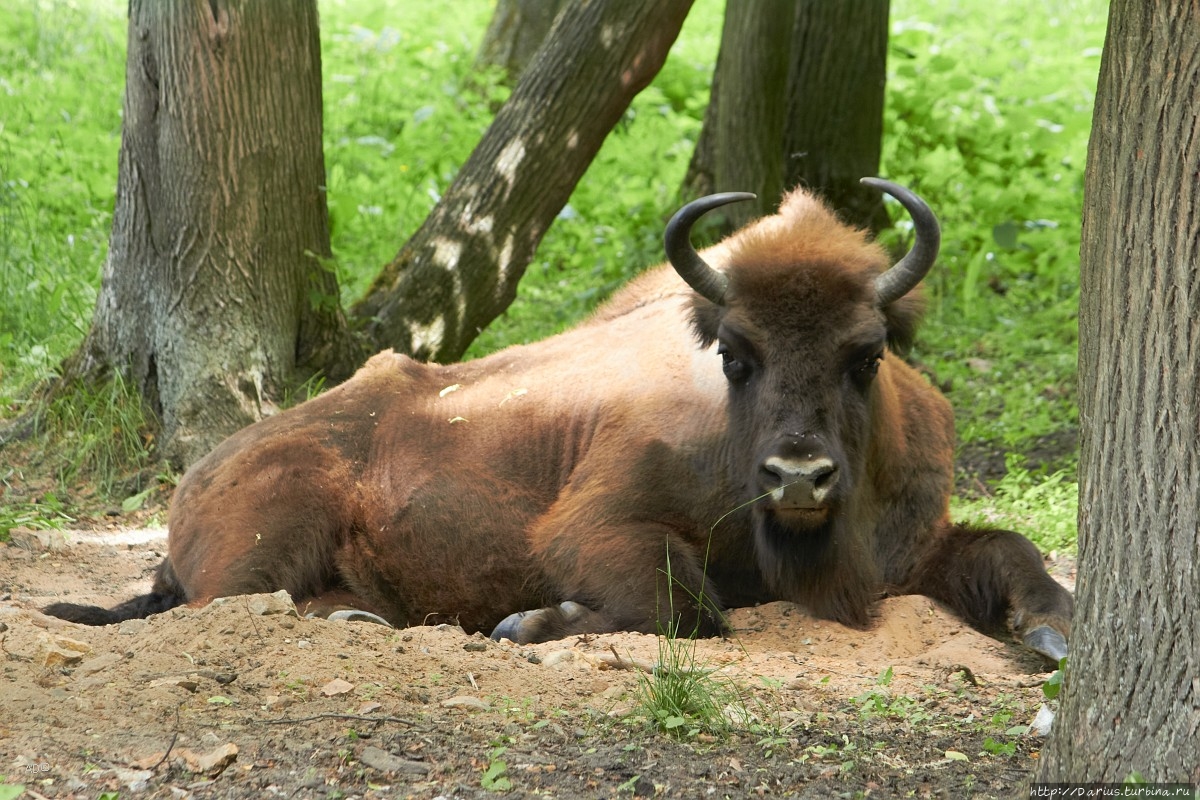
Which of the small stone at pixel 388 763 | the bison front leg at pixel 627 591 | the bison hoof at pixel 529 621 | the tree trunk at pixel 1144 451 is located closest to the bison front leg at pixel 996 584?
the bison front leg at pixel 627 591

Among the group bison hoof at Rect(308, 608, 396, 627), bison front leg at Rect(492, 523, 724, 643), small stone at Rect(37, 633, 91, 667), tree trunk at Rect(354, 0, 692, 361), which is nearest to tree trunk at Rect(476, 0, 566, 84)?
tree trunk at Rect(354, 0, 692, 361)

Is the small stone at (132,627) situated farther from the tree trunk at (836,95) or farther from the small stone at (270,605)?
the tree trunk at (836,95)

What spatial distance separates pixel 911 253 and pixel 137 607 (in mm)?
3855

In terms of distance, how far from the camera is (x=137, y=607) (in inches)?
232

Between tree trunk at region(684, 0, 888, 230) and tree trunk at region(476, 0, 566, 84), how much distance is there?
5072mm

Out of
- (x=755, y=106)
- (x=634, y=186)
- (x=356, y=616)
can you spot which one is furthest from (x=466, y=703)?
(x=634, y=186)

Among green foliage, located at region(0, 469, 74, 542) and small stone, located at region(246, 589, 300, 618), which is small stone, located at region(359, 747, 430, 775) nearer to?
small stone, located at region(246, 589, 300, 618)

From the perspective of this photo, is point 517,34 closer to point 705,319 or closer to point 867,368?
point 705,319

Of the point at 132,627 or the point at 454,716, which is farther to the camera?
the point at 132,627

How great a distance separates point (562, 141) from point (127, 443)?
124 inches

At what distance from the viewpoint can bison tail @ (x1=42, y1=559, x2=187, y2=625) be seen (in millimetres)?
5445

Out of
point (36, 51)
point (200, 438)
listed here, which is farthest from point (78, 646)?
point (36, 51)

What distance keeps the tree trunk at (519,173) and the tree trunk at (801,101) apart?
1457 mm

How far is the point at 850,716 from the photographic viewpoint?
13.0 feet
